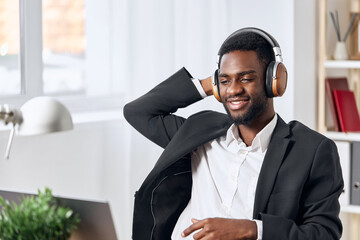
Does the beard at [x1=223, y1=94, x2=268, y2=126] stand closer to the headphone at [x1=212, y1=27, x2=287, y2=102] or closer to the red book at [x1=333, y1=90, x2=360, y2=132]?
the headphone at [x1=212, y1=27, x2=287, y2=102]

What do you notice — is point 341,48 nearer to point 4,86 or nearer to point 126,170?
point 126,170

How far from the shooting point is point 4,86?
2.49m

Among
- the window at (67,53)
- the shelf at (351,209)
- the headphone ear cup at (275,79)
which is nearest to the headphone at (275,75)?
the headphone ear cup at (275,79)

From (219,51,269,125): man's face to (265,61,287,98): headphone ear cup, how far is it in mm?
21

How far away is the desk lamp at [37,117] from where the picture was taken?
132 cm

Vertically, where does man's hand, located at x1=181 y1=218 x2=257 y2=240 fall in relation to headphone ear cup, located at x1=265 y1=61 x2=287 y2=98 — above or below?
below

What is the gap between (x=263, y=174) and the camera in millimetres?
1683

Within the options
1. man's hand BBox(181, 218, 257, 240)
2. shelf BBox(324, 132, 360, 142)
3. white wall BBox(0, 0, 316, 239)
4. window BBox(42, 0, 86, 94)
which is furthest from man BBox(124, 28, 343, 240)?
shelf BBox(324, 132, 360, 142)

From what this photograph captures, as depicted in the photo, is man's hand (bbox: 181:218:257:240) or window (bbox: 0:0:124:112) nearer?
man's hand (bbox: 181:218:257:240)

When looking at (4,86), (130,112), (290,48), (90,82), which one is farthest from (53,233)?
(290,48)

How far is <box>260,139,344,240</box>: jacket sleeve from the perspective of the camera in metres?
1.59

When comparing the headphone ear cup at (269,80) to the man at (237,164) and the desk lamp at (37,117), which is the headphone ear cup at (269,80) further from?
the desk lamp at (37,117)

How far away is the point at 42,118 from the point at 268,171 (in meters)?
0.65

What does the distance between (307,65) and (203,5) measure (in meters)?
0.68
